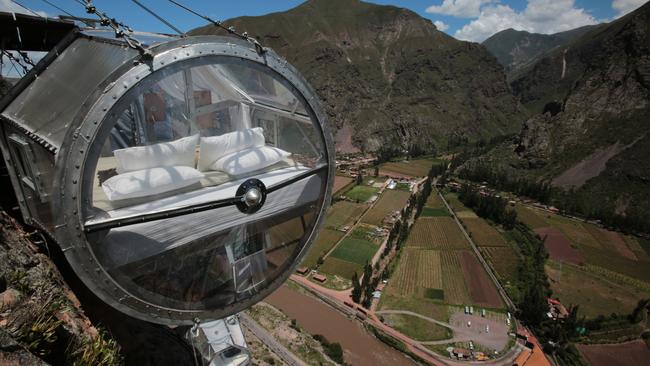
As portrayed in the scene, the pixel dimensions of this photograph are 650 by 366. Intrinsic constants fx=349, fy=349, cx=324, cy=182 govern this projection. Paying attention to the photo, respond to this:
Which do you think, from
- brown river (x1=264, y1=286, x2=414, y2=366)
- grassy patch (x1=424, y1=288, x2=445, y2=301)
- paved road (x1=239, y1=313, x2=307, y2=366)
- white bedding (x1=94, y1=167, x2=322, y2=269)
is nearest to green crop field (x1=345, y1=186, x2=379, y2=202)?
grassy patch (x1=424, y1=288, x2=445, y2=301)

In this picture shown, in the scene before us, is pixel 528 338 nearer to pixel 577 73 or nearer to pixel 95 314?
pixel 95 314

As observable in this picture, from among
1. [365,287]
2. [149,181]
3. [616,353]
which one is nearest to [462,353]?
[365,287]

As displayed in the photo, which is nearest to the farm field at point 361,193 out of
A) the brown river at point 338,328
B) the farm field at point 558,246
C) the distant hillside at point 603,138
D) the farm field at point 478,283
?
the farm field at point 478,283

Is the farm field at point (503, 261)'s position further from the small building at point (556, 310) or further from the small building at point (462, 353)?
the small building at point (462, 353)

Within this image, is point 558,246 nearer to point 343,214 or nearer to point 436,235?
point 436,235

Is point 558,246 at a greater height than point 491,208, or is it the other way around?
point 491,208

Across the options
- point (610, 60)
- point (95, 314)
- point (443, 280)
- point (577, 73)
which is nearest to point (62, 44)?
point (95, 314)
